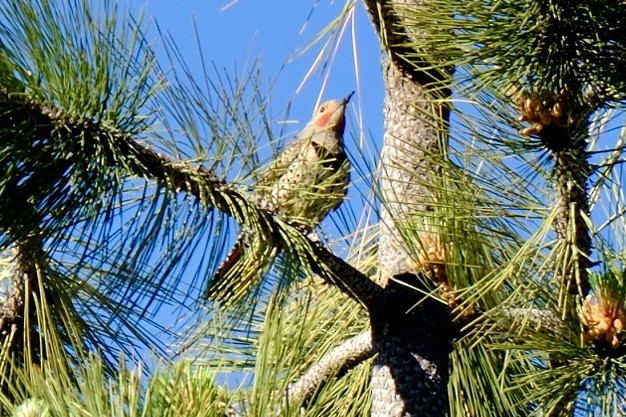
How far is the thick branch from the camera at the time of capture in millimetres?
2082

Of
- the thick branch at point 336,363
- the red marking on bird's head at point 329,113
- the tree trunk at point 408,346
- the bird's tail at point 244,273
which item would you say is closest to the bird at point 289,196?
the bird's tail at point 244,273

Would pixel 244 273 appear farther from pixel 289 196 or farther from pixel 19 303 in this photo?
pixel 19 303

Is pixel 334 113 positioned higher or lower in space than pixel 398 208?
higher

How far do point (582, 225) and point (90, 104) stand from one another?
66cm

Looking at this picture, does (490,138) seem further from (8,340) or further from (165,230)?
(8,340)

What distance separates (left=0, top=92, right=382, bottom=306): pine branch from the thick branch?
0.30 m

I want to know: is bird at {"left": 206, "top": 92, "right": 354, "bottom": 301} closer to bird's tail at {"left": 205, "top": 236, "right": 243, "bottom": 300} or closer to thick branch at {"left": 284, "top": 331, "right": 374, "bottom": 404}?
bird's tail at {"left": 205, "top": 236, "right": 243, "bottom": 300}

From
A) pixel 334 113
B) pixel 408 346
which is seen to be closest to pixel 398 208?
pixel 408 346

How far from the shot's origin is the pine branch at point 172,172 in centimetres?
155

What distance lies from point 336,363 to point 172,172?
60 centimetres

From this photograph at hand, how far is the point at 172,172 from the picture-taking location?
1630 mm

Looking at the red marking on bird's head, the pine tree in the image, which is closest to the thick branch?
the pine tree

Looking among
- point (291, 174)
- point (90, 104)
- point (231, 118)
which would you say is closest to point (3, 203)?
point (90, 104)

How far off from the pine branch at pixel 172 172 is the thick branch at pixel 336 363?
0.30m
